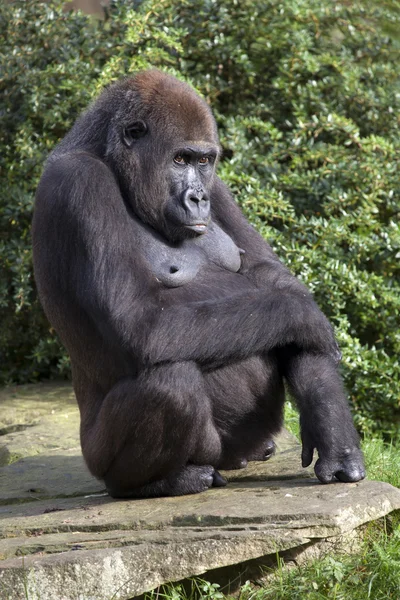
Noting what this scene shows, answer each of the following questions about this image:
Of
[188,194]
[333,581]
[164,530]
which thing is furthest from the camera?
[188,194]

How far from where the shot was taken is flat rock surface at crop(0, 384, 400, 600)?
11.3 ft

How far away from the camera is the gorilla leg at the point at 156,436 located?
158 inches

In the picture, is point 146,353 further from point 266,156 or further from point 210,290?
point 266,156

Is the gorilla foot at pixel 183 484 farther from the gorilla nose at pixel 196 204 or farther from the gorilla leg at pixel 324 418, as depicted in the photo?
the gorilla nose at pixel 196 204

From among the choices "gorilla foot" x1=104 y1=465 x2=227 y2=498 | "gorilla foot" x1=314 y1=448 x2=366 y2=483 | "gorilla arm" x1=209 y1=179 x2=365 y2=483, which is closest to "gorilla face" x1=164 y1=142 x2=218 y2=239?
"gorilla arm" x1=209 y1=179 x2=365 y2=483

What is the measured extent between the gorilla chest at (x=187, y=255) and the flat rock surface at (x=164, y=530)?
1049 mm

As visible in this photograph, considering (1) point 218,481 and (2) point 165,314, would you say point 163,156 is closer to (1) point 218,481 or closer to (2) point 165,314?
(2) point 165,314

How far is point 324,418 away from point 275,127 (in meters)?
4.37

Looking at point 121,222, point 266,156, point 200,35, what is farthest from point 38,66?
point 121,222

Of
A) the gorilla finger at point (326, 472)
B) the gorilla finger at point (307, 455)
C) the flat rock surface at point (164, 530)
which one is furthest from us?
the gorilla finger at point (307, 455)

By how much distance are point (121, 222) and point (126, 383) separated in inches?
29.0

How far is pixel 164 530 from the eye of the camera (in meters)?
3.73

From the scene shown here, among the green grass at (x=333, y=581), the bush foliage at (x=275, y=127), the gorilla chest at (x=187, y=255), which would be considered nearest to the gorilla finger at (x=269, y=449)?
the gorilla chest at (x=187, y=255)

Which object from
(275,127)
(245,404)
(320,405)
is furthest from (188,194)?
(275,127)
